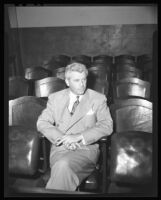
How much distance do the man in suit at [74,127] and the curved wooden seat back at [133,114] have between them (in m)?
0.19

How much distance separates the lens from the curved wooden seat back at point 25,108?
216 centimetres

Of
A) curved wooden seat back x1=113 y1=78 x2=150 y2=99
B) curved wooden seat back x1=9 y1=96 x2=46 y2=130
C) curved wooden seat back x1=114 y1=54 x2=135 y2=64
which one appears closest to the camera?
curved wooden seat back x1=9 y1=96 x2=46 y2=130

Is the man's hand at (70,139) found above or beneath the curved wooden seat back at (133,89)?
beneath

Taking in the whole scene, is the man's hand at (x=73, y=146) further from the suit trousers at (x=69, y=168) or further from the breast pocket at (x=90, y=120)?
the breast pocket at (x=90, y=120)

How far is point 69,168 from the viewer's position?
1.59 meters

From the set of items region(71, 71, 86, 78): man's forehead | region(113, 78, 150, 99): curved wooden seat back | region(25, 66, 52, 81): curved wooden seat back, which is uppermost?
region(25, 66, 52, 81): curved wooden seat back

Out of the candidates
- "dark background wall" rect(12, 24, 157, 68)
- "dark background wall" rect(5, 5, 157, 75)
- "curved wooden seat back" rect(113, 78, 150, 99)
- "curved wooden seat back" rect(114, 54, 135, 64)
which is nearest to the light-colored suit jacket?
"curved wooden seat back" rect(113, 78, 150, 99)

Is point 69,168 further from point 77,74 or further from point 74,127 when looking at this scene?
point 77,74

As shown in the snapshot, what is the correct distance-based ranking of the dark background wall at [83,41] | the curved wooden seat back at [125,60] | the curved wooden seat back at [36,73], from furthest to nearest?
the dark background wall at [83,41] < the curved wooden seat back at [125,60] < the curved wooden seat back at [36,73]

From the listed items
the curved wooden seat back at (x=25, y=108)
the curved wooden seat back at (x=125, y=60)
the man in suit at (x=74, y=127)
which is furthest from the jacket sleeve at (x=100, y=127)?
the curved wooden seat back at (x=125, y=60)

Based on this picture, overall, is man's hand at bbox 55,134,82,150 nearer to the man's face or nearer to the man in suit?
the man in suit

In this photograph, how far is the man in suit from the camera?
63.5 inches

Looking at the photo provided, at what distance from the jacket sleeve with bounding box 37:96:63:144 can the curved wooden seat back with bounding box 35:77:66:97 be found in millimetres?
912

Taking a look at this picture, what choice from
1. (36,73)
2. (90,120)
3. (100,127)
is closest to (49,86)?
(36,73)
